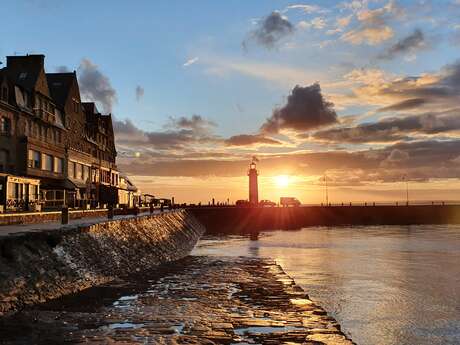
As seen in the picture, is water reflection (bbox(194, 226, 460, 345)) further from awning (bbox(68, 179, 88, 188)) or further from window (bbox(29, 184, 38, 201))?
awning (bbox(68, 179, 88, 188))

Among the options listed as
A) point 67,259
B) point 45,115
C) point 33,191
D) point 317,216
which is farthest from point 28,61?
point 317,216

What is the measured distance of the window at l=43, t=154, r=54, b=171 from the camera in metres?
54.7

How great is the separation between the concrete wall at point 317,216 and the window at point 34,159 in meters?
39.9

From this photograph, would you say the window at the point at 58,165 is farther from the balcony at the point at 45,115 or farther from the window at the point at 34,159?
the balcony at the point at 45,115

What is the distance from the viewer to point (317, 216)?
349 ft

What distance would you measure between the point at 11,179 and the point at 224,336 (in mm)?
35578

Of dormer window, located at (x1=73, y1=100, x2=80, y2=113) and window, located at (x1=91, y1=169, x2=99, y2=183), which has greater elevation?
dormer window, located at (x1=73, y1=100, x2=80, y2=113)

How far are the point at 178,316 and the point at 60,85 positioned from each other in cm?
5629

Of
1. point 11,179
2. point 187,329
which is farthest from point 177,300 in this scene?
point 11,179

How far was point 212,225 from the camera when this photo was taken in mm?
93000

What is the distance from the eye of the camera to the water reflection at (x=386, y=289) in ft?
52.7

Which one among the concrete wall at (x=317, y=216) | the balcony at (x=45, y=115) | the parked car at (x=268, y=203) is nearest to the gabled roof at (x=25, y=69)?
the balcony at (x=45, y=115)

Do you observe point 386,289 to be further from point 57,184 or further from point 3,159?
point 57,184

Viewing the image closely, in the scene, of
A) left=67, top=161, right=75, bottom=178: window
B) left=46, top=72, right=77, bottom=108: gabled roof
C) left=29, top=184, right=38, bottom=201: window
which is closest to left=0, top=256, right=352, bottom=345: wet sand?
A: left=29, top=184, right=38, bottom=201: window
